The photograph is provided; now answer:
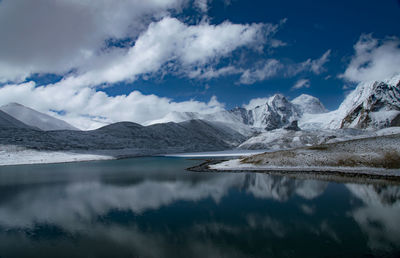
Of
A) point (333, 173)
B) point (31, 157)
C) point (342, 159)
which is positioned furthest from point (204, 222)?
point (31, 157)

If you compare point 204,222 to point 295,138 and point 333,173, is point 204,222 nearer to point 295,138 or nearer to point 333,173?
point 333,173

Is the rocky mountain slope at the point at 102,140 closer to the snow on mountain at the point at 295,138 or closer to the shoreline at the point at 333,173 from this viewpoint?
the snow on mountain at the point at 295,138

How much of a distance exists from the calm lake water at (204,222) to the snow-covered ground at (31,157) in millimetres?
63769

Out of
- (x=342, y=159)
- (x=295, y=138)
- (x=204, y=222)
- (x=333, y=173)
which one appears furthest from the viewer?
(x=295, y=138)

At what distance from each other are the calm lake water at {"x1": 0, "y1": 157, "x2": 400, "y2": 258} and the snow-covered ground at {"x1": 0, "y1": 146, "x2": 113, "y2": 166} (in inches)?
2511

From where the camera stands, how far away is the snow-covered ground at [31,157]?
3497 inches

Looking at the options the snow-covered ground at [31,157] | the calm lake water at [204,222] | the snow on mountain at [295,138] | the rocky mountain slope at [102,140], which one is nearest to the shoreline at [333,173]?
the calm lake water at [204,222]

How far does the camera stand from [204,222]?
2128 centimetres

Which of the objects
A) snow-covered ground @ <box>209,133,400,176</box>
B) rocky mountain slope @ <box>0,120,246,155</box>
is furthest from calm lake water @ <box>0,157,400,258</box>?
rocky mountain slope @ <box>0,120,246,155</box>

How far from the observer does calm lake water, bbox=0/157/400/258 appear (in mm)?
16000

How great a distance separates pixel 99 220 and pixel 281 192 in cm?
2295

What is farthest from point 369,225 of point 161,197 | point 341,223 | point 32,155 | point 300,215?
point 32,155

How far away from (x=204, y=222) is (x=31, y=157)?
101161mm

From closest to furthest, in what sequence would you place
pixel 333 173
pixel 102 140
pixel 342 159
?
pixel 333 173 → pixel 342 159 → pixel 102 140
